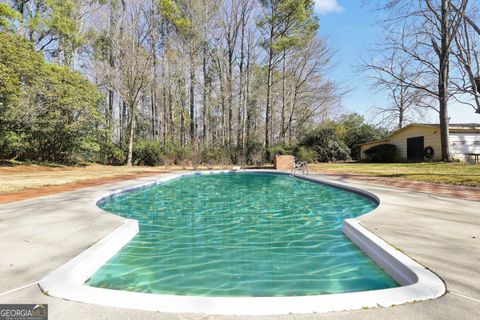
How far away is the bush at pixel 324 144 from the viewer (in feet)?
67.9

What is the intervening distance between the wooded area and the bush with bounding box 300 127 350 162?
0.08m

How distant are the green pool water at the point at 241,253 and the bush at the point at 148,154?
13172mm

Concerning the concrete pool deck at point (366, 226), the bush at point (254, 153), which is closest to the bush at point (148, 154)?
the bush at point (254, 153)

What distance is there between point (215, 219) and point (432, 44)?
15125 millimetres

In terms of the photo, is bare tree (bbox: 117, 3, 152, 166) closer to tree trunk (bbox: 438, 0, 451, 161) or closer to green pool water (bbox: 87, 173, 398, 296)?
green pool water (bbox: 87, 173, 398, 296)

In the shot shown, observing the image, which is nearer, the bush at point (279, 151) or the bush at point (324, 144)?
the bush at point (279, 151)

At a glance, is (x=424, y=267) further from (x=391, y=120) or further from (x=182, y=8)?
(x=391, y=120)

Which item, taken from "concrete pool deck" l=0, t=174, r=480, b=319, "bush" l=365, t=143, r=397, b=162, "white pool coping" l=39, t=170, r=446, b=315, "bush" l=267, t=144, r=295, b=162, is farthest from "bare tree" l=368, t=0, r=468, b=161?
"white pool coping" l=39, t=170, r=446, b=315

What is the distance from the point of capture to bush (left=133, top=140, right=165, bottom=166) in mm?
19484

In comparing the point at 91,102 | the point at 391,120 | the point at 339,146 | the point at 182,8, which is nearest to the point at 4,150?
the point at 91,102

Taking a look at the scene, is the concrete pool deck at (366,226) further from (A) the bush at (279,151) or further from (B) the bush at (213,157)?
(A) the bush at (279,151)

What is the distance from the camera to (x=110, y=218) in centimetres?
418

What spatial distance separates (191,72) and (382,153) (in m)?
15.9

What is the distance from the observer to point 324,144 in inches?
824
